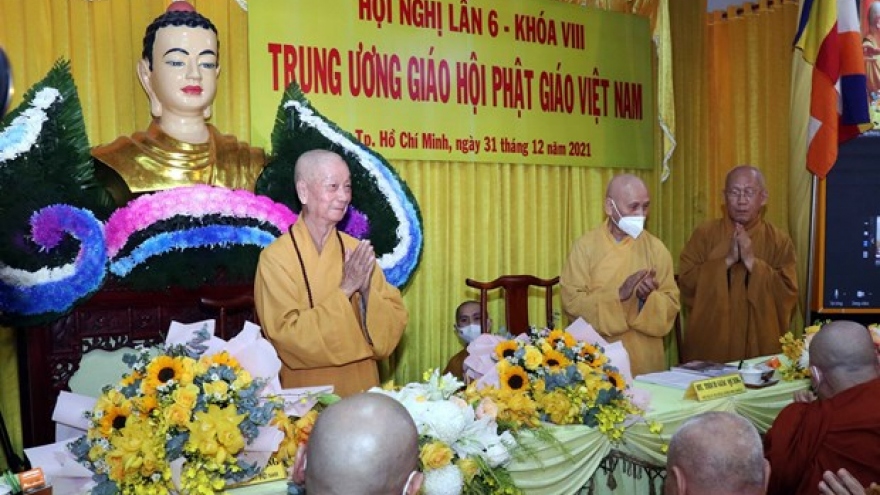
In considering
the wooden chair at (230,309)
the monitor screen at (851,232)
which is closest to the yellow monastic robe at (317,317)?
the wooden chair at (230,309)

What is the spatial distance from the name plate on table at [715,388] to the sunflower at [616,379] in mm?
406

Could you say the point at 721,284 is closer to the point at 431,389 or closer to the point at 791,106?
the point at 791,106

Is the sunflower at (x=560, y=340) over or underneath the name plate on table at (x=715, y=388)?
over

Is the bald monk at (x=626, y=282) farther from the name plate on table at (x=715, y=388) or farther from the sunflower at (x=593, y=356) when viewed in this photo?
the sunflower at (x=593, y=356)

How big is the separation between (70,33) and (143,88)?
0.39m

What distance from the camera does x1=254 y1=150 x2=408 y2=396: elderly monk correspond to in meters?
2.91

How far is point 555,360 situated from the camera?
7.95 feet

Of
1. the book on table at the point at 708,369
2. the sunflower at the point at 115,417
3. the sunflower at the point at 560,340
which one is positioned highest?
the sunflower at the point at 560,340

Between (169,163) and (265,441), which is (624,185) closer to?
(169,163)

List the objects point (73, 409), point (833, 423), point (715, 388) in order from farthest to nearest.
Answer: point (715, 388)
point (833, 423)
point (73, 409)

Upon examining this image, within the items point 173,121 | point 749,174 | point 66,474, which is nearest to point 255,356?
point 66,474

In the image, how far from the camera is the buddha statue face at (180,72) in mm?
3447

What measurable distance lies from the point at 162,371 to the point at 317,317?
1.01 meters

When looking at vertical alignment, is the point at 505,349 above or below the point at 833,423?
above
